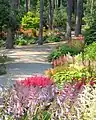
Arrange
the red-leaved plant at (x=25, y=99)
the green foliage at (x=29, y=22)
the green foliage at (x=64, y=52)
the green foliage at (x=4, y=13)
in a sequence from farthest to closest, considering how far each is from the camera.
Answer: the green foliage at (x=29, y=22), the green foliage at (x=64, y=52), the green foliage at (x=4, y=13), the red-leaved plant at (x=25, y=99)

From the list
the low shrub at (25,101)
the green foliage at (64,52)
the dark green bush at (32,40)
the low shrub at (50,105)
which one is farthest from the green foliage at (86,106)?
the dark green bush at (32,40)

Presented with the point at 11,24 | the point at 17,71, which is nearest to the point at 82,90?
the point at 17,71

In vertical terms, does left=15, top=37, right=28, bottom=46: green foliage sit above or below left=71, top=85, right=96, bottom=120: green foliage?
below

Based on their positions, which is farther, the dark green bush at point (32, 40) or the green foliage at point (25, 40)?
the dark green bush at point (32, 40)

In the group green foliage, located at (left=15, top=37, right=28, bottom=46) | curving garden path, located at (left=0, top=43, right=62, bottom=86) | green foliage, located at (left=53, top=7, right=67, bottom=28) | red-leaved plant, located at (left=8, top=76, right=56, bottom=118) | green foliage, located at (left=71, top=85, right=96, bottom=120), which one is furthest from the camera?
green foliage, located at (left=53, top=7, right=67, bottom=28)

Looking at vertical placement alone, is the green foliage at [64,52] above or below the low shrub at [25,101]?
below

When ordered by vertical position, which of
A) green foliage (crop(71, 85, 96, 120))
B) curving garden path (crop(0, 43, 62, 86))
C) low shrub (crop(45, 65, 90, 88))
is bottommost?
curving garden path (crop(0, 43, 62, 86))

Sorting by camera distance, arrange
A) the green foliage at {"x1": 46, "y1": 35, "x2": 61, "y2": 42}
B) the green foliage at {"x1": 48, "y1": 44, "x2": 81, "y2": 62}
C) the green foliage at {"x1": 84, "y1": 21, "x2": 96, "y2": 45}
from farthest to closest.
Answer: the green foliage at {"x1": 46, "y1": 35, "x2": 61, "y2": 42} < the green foliage at {"x1": 84, "y1": 21, "x2": 96, "y2": 45} < the green foliage at {"x1": 48, "y1": 44, "x2": 81, "y2": 62}

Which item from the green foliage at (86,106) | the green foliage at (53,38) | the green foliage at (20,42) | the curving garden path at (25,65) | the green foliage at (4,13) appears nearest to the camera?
the green foliage at (86,106)

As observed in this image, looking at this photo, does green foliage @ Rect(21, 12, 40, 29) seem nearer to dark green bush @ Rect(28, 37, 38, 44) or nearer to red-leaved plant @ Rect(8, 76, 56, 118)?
dark green bush @ Rect(28, 37, 38, 44)

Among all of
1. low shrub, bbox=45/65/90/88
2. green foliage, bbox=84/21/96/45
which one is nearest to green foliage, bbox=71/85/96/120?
low shrub, bbox=45/65/90/88

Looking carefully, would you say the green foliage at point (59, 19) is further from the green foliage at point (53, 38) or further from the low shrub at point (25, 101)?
the low shrub at point (25, 101)

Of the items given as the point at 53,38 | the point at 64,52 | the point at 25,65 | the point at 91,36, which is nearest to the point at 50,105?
the point at 25,65

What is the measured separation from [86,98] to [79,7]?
26.0 metres
